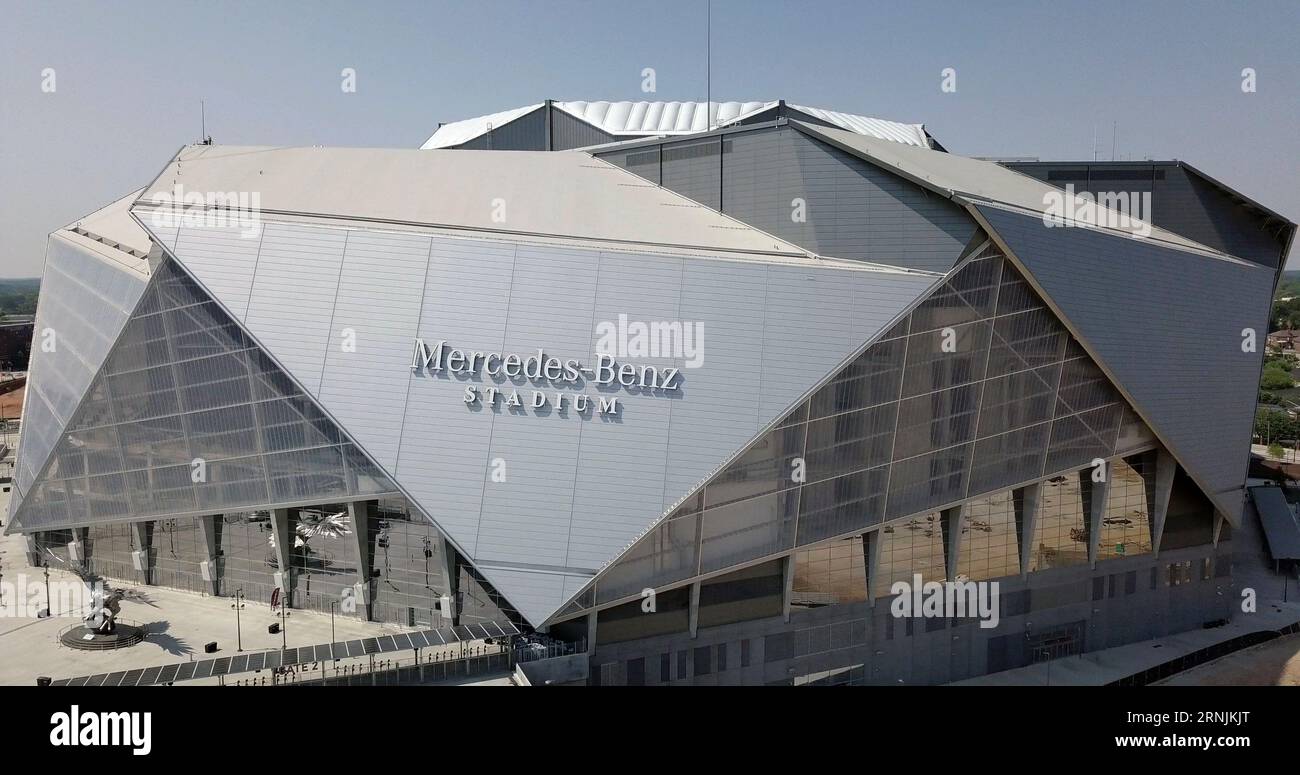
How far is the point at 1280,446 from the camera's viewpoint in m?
83.4

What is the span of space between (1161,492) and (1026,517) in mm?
8143

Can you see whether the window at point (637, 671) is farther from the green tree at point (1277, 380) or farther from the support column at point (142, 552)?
the green tree at point (1277, 380)

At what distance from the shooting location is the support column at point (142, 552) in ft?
119

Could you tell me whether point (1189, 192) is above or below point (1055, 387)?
above

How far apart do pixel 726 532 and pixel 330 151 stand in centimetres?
2703

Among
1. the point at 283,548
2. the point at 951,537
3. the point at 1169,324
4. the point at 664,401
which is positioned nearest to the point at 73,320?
the point at 283,548

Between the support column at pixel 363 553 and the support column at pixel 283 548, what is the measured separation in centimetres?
283

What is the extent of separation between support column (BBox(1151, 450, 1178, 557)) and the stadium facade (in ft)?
0.48

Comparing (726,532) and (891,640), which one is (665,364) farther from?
(891,640)

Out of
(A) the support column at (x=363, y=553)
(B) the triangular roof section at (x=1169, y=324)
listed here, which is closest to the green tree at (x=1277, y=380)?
(B) the triangular roof section at (x=1169, y=324)

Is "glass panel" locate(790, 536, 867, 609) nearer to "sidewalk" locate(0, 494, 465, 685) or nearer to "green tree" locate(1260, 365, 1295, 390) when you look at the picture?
"sidewalk" locate(0, 494, 465, 685)

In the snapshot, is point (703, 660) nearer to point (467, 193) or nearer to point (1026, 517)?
point (1026, 517)
